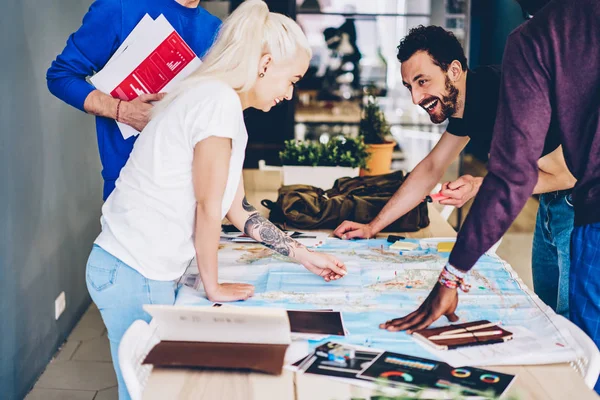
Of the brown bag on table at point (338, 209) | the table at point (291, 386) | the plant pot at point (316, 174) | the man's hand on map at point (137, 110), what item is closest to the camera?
the table at point (291, 386)

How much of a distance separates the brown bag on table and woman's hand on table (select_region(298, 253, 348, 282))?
0.62 m

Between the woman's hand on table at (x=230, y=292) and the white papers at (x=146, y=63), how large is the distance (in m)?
0.72

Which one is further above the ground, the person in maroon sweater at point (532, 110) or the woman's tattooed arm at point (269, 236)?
the person in maroon sweater at point (532, 110)

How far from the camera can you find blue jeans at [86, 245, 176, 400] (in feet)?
5.15

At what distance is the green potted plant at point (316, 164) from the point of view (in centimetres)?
318

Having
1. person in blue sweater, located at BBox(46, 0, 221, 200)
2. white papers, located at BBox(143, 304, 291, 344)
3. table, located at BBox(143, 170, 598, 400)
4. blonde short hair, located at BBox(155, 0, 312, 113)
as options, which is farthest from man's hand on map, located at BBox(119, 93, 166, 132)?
table, located at BBox(143, 170, 598, 400)

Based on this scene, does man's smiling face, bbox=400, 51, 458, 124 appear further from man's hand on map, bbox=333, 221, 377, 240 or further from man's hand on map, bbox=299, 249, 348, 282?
man's hand on map, bbox=299, 249, 348, 282

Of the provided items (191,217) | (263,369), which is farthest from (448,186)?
(263,369)

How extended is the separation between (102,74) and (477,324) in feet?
4.58

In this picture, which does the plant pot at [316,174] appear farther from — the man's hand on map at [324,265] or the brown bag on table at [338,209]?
the man's hand on map at [324,265]

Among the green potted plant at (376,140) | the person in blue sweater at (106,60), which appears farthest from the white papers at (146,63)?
the green potted plant at (376,140)

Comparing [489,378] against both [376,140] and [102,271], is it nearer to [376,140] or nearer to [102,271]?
[102,271]

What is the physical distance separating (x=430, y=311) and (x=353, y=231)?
903 mm

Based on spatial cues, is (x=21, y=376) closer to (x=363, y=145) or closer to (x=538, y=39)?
(x=363, y=145)
